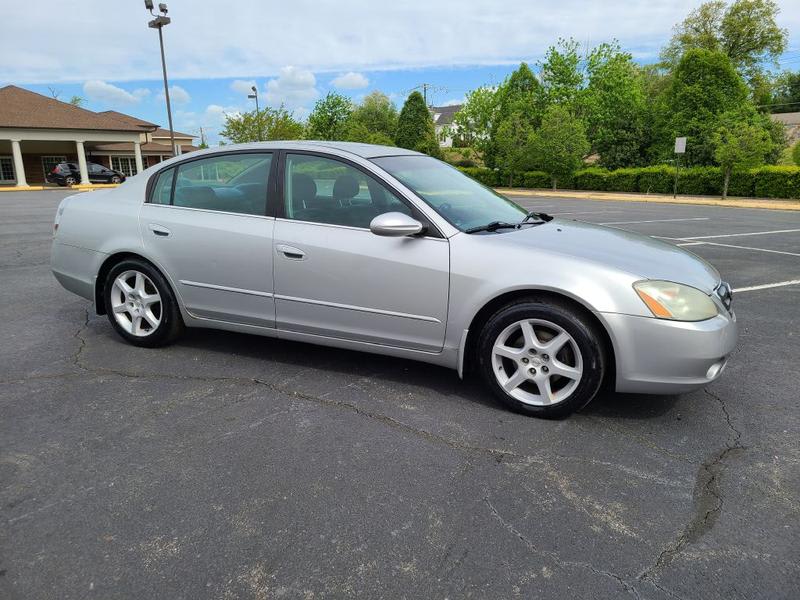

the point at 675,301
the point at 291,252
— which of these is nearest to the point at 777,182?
the point at 675,301

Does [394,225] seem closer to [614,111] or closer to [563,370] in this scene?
[563,370]

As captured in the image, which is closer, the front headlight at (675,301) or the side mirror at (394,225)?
the front headlight at (675,301)

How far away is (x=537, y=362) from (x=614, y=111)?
1602 inches

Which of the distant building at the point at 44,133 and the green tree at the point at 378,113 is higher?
the green tree at the point at 378,113

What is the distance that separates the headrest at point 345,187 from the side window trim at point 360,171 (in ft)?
0.29

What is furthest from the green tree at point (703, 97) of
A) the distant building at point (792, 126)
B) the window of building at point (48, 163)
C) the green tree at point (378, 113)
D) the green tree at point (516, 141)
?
the green tree at point (378, 113)

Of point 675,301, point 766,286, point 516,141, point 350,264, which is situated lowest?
point 766,286

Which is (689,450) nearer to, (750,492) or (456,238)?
(750,492)

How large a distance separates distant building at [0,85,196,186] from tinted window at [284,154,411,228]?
38.4 metres

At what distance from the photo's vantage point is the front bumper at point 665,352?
10.3ft

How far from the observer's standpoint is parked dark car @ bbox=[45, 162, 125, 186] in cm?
3655

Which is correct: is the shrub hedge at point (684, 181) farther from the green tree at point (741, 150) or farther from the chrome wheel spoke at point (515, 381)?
the chrome wheel spoke at point (515, 381)

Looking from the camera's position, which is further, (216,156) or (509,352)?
(216,156)

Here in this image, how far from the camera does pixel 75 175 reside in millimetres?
37125
